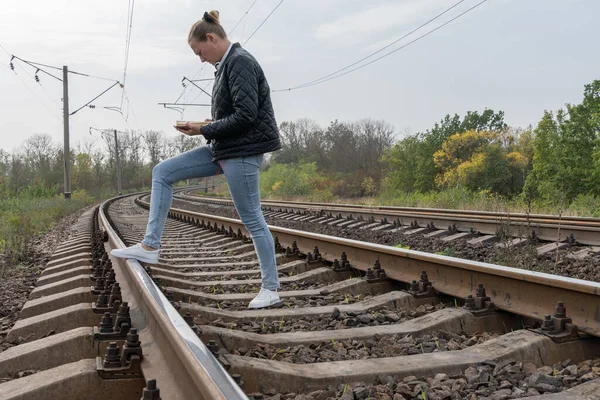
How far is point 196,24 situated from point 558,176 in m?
41.8

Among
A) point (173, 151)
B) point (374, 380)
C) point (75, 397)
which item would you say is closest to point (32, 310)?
point (75, 397)

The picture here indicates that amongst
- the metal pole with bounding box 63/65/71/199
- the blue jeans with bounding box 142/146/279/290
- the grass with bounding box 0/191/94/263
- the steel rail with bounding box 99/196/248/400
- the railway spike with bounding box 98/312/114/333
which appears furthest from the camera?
the metal pole with bounding box 63/65/71/199

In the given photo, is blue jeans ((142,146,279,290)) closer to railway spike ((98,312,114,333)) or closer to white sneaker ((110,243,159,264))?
white sneaker ((110,243,159,264))

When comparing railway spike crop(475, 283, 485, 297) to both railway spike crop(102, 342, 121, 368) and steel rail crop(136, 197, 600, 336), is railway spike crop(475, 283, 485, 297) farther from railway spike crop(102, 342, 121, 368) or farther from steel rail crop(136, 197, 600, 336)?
railway spike crop(102, 342, 121, 368)

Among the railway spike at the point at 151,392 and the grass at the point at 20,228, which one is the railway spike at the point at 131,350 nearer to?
the railway spike at the point at 151,392

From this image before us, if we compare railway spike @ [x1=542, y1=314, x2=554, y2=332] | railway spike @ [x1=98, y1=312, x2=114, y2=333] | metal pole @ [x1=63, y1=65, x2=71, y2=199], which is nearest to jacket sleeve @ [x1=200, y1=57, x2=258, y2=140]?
railway spike @ [x1=98, y1=312, x2=114, y2=333]

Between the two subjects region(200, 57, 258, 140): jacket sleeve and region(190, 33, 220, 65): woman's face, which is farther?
region(190, 33, 220, 65): woman's face

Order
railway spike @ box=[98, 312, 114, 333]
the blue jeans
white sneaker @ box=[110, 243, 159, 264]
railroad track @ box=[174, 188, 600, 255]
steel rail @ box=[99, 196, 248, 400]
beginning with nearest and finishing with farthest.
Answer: steel rail @ box=[99, 196, 248, 400] < railway spike @ box=[98, 312, 114, 333] < the blue jeans < white sneaker @ box=[110, 243, 159, 264] < railroad track @ box=[174, 188, 600, 255]

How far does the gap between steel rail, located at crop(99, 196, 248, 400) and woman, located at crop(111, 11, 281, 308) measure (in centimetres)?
101

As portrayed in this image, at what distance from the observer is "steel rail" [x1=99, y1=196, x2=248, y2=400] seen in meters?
1.75

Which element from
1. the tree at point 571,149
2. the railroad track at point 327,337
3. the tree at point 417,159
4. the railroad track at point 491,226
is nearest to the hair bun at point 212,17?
the railroad track at point 327,337

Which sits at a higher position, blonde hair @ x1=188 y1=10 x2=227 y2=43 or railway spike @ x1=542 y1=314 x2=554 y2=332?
blonde hair @ x1=188 y1=10 x2=227 y2=43

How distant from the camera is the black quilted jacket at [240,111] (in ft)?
12.0

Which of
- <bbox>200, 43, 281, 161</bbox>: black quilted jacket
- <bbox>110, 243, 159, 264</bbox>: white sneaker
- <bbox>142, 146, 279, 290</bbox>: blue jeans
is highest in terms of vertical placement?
<bbox>200, 43, 281, 161</bbox>: black quilted jacket
